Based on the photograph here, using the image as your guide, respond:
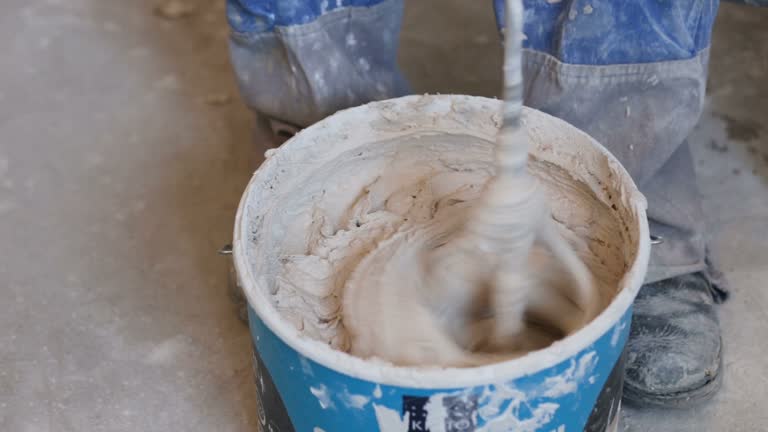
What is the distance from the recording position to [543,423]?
89 cm

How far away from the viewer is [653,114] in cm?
119

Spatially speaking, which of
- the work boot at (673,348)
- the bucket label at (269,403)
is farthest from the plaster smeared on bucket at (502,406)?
the work boot at (673,348)

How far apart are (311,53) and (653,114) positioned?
471 millimetres

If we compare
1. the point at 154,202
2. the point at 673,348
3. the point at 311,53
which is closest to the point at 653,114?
the point at 673,348

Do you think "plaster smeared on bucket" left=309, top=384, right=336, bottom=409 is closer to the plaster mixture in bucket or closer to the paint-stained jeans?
the plaster mixture in bucket

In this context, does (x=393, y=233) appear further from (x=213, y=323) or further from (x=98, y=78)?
(x=98, y=78)

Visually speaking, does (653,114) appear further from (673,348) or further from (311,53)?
(311,53)

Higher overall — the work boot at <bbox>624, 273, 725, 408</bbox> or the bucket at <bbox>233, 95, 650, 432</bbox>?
the bucket at <bbox>233, 95, 650, 432</bbox>

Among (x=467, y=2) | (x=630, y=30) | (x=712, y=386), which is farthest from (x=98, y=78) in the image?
(x=712, y=386)

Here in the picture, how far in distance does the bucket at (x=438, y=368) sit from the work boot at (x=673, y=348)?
195 mm

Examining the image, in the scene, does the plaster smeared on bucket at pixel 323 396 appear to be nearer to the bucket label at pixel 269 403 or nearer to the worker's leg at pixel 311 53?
the bucket label at pixel 269 403

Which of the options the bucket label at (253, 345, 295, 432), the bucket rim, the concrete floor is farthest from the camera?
the concrete floor

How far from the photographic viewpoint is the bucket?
0.83 meters

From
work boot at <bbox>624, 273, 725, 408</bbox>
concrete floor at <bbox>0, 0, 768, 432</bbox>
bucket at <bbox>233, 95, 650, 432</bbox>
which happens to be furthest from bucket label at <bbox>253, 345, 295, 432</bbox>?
work boot at <bbox>624, 273, 725, 408</bbox>
